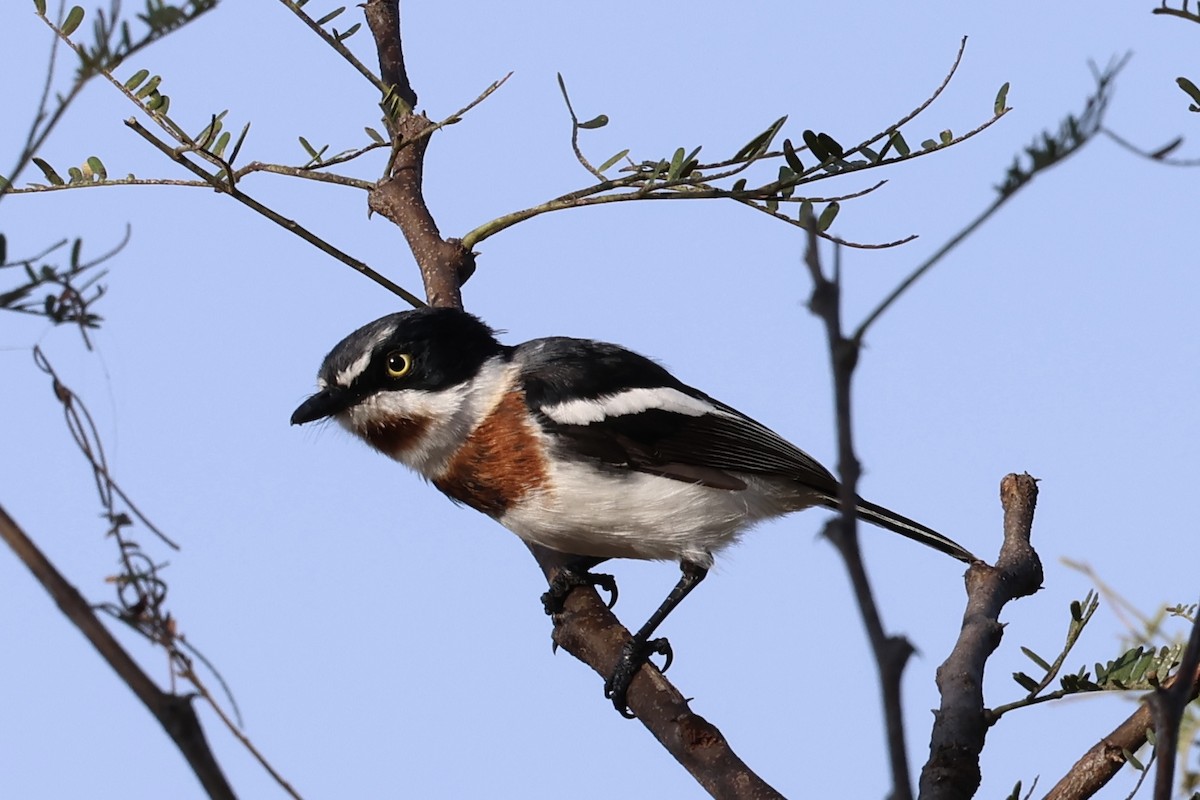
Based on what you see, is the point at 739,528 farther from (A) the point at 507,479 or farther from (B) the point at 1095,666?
(B) the point at 1095,666

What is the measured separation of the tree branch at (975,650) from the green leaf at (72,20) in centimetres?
271

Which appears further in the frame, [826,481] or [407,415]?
[826,481]

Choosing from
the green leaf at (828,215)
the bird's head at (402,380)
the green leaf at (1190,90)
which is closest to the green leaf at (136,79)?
the bird's head at (402,380)

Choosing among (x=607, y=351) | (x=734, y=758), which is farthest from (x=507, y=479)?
(x=734, y=758)

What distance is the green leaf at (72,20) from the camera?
12.1 ft

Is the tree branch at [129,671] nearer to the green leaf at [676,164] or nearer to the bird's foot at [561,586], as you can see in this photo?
the green leaf at [676,164]

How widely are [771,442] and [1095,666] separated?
219 centimetres

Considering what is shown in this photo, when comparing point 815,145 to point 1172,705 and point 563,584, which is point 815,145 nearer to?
point 563,584

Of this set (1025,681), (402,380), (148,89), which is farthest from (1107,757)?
(148,89)

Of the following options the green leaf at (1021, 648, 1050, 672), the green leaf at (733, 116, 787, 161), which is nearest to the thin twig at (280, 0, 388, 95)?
the green leaf at (733, 116, 787, 161)

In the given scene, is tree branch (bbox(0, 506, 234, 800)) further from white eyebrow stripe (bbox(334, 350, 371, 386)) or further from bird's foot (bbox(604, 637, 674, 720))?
white eyebrow stripe (bbox(334, 350, 371, 386))

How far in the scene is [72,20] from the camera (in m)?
3.72

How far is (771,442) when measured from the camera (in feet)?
17.5

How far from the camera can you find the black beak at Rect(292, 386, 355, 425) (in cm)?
470
